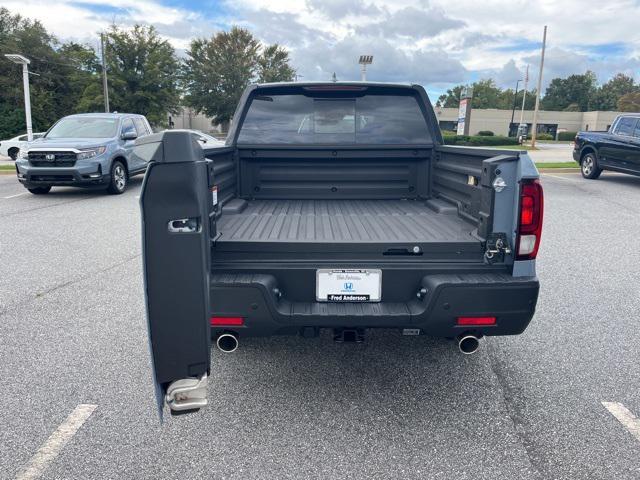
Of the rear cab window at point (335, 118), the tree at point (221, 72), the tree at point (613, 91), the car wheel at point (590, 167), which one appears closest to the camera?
the rear cab window at point (335, 118)

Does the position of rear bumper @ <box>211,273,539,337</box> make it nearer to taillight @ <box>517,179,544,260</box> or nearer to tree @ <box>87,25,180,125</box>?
taillight @ <box>517,179,544,260</box>

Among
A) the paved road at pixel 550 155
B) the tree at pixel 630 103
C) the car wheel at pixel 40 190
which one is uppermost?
the tree at pixel 630 103

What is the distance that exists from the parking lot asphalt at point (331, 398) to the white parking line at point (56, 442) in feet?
0.08

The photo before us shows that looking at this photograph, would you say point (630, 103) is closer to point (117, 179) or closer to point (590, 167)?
point (590, 167)

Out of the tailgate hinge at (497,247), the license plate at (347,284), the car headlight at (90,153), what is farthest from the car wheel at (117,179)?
the tailgate hinge at (497,247)

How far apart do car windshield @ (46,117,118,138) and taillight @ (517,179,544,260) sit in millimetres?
11149

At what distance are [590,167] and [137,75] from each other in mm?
36244

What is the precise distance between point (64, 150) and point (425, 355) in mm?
9850

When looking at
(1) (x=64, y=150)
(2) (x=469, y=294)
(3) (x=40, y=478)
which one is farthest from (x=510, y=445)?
(1) (x=64, y=150)

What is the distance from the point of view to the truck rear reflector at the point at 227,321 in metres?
2.67

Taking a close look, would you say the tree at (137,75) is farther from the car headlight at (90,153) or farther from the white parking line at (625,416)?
the white parking line at (625,416)

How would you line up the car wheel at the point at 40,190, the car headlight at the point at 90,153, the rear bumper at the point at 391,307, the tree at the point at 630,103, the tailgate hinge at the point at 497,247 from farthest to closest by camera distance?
the tree at the point at 630,103
the car wheel at the point at 40,190
the car headlight at the point at 90,153
the tailgate hinge at the point at 497,247
the rear bumper at the point at 391,307

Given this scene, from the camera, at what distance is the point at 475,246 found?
2.79 metres

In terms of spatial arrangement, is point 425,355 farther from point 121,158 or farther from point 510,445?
point 121,158
